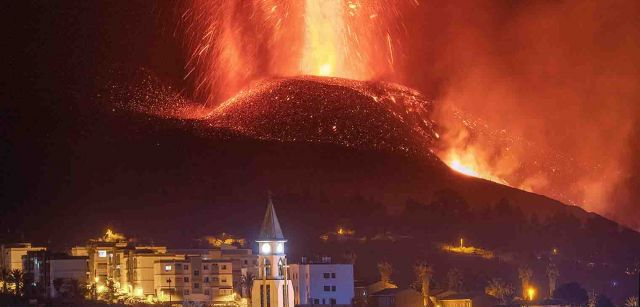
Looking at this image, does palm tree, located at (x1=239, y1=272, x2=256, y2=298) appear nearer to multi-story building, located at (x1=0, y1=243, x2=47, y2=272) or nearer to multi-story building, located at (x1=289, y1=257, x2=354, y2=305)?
multi-story building, located at (x1=289, y1=257, x2=354, y2=305)

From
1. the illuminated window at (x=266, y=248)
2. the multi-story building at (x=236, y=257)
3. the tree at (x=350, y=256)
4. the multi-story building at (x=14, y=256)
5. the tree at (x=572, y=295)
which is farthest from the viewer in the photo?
the tree at (x=350, y=256)

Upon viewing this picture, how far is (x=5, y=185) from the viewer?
136 m

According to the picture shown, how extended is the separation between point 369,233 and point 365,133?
662 inches

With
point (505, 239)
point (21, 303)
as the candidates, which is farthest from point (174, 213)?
point (21, 303)

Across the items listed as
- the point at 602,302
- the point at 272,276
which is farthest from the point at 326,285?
the point at 602,302

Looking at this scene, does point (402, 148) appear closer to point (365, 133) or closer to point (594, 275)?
point (365, 133)

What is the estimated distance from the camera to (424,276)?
9400cm

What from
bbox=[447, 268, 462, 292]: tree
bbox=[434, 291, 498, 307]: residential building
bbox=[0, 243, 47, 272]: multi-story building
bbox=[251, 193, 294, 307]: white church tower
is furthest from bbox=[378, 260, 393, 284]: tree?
bbox=[0, 243, 47, 272]: multi-story building

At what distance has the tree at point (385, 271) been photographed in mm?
97744

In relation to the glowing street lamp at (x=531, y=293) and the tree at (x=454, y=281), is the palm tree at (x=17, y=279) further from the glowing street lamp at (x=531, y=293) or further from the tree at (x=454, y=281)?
the glowing street lamp at (x=531, y=293)

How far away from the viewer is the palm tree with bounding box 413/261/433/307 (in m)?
90.6

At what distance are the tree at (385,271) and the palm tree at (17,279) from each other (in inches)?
826

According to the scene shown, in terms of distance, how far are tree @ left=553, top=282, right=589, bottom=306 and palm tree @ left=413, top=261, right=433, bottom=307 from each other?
7.53 m

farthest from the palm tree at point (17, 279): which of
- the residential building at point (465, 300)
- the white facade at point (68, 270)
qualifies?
the residential building at point (465, 300)
